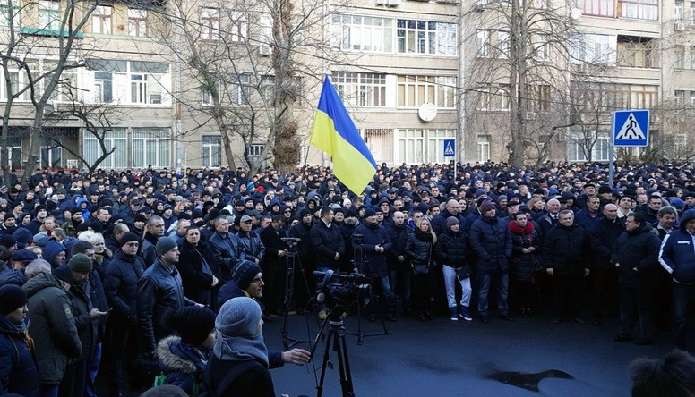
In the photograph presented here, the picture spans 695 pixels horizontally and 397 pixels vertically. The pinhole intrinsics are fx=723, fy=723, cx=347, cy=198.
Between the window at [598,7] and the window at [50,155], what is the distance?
116 feet

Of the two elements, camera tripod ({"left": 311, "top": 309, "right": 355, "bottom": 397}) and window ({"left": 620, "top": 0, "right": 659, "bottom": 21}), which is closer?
camera tripod ({"left": 311, "top": 309, "right": 355, "bottom": 397})

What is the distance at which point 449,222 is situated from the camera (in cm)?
1156

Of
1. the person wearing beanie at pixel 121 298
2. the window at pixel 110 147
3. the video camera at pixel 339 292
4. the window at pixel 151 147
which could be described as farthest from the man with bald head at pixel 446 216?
the window at pixel 151 147

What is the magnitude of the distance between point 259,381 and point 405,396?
13.7ft

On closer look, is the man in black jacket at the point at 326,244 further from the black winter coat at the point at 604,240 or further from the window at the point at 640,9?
the window at the point at 640,9

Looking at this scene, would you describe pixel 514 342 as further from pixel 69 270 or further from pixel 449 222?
pixel 69 270

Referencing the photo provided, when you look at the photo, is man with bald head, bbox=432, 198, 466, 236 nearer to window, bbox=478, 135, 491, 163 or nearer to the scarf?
the scarf

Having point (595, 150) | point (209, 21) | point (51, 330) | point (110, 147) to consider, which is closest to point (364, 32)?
point (110, 147)

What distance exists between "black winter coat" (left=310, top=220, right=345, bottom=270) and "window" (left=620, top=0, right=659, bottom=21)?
4711 cm

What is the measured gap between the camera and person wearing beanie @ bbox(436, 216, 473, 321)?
37.8 ft

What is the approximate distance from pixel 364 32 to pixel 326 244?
3513cm

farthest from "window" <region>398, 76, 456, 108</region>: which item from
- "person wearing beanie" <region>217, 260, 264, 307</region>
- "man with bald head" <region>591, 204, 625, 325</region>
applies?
"person wearing beanie" <region>217, 260, 264, 307</region>

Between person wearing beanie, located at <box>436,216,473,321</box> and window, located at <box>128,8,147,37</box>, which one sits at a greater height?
window, located at <box>128,8,147,37</box>

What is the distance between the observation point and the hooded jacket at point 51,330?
5.86m
